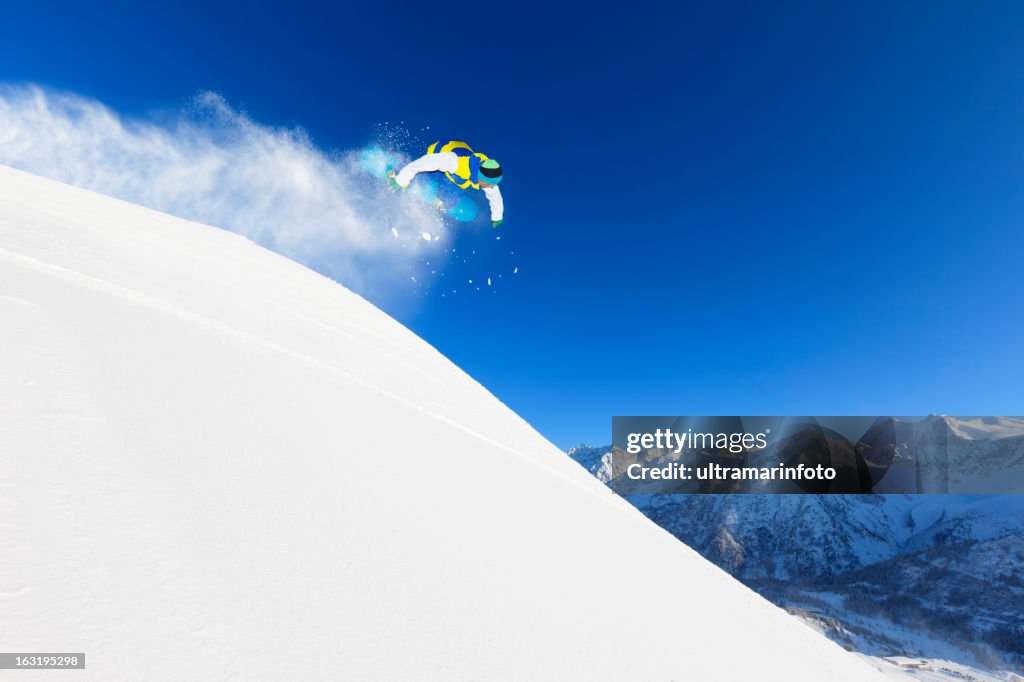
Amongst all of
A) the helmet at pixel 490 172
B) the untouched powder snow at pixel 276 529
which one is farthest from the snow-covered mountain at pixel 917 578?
the untouched powder snow at pixel 276 529

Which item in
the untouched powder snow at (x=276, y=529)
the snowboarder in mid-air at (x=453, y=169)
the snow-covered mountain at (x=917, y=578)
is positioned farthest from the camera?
the snow-covered mountain at (x=917, y=578)

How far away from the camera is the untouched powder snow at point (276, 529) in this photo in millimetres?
1695

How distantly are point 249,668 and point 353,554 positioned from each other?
0.82 m

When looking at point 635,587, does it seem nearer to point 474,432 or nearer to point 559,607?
point 559,607

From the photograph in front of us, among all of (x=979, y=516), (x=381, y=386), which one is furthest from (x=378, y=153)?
(x=979, y=516)

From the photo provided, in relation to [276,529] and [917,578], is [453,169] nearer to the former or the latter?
[276,529]

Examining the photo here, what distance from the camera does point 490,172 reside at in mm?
14086

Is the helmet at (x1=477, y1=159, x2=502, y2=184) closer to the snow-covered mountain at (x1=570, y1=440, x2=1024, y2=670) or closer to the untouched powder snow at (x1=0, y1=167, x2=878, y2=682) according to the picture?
the untouched powder snow at (x1=0, y1=167, x2=878, y2=682)

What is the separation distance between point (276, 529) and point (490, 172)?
13011 millimetres

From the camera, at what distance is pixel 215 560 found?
197 centimetres

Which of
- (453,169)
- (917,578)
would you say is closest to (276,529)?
(453,169)

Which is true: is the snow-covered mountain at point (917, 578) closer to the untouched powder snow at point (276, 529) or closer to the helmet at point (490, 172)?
the helmet at point (490, 172)

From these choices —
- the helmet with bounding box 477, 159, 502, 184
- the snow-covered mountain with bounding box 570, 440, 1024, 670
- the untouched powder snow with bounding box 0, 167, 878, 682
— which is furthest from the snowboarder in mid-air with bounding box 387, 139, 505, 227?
the snow-covered mountain with bounding box 570, 440, 1024, 670

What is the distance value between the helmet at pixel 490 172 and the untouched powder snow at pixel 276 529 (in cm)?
959
